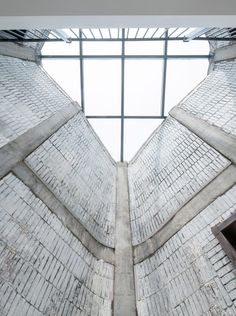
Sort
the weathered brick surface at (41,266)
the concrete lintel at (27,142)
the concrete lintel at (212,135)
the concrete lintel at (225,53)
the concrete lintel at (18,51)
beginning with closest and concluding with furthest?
the weathered brick surface at (41,266) → the concrete lintel at (27,142) → the concrete lintel at (212,135) → the concrete lintel at (18,51) → the concrete lintel at (225,53)

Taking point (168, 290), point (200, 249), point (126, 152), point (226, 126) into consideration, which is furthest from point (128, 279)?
point (126, 152)

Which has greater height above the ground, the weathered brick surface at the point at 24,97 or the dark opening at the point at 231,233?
the weathered brick surface at the point at 24,97

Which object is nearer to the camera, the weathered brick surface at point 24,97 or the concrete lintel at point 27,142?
the concrete lintel at point 27,142

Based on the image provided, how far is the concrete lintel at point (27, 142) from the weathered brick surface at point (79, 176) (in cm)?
12

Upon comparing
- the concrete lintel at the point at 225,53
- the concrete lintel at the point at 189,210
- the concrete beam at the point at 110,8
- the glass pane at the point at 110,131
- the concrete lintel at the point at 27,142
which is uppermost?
the glass pane at the point at 110,131

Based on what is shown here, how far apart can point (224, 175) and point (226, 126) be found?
1.26 meters

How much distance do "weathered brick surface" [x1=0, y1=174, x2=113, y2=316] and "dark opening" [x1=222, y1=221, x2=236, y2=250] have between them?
72.1 inches

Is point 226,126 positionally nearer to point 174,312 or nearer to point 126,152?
Result: point 174,312

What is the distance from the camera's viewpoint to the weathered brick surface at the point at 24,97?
4633 millimetres

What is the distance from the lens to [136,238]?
5160 millimetres

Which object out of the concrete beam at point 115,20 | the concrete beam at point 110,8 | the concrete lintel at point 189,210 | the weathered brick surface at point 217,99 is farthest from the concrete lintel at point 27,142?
the weathered brick surface at point 217,99

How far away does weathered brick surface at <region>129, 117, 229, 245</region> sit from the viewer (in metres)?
4.75

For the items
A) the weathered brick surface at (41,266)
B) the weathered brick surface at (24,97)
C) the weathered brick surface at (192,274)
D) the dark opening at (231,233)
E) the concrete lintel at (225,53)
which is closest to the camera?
the weathered brick surface at (41,266)

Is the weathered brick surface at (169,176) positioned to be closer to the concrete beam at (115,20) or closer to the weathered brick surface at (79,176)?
the weathered brick surface at (79,176)
